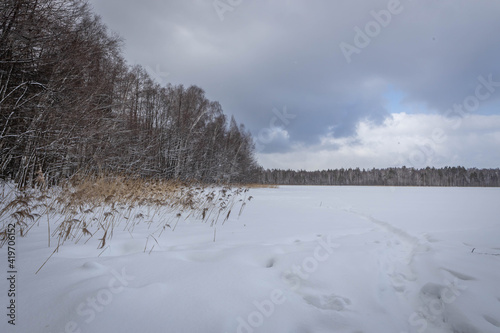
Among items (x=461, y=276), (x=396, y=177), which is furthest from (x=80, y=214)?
(x=396, y=177)

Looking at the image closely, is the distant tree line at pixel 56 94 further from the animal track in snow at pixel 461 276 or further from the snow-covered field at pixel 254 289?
the animal track in snow at pixel 461 276

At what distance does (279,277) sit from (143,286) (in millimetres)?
927

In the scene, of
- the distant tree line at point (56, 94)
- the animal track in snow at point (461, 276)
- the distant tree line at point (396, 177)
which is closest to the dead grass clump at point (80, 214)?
the distant tree line at point (56, 94)

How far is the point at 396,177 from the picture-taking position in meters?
65.9

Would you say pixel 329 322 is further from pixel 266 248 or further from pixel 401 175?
pixel 401 175

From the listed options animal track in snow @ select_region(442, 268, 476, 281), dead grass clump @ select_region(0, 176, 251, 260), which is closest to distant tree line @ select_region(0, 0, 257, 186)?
dead grass clump @ select_region(0, 176, 251, 260)

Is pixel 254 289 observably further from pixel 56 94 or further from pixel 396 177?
pixel 396 177

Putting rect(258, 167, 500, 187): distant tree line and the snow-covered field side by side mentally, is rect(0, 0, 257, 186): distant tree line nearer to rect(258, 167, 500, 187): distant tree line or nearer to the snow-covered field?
the snow-covered field

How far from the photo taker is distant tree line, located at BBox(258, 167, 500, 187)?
64.1 m

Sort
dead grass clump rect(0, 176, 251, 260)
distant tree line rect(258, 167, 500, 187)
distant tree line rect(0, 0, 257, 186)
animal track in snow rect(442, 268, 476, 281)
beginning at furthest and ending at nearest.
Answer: distant tree line rect(258, 167, 500, 187) → distant tree line rect(0, 0, 257, 186) → dead grass clump rect(0, 176, 251, 260) → animal track in snow rect(442, 268, 476, 281)

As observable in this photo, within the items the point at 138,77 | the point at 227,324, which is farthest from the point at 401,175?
the point at 227,324

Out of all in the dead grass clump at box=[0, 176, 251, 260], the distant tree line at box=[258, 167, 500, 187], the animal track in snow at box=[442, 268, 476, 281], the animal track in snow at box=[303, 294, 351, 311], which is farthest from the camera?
the distant tree line at box=[258, 167, 500, 187]

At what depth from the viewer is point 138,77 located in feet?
44.7

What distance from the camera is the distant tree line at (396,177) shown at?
64.1 meters
